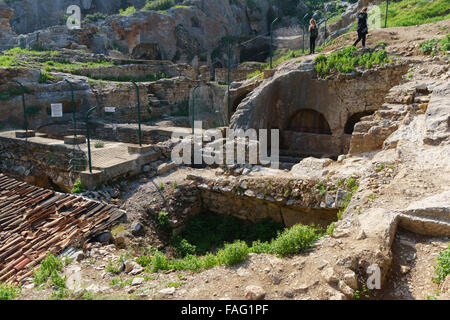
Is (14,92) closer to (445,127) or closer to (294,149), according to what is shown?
(294,149)

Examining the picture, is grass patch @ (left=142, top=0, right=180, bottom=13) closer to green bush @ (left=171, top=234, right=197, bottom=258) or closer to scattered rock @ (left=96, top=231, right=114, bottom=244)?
green bush @ (left=171, top=234, right=197, bottom=258)

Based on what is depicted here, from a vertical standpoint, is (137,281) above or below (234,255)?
below

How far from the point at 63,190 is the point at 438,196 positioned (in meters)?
9.76

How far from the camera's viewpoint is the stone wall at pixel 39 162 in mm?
9945

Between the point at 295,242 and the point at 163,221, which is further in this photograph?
the point at 163,221

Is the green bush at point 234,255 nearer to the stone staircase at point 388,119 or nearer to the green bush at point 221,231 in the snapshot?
the green bush at point 221,231

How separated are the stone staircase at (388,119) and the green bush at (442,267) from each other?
410cm

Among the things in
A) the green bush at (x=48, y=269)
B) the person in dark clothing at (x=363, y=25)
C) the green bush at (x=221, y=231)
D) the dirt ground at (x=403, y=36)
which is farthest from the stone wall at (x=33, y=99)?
the person in dark clothing at (x=363, y=25)

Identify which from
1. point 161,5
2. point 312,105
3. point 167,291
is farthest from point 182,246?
point 161,5

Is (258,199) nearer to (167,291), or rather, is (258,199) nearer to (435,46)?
(167,291)

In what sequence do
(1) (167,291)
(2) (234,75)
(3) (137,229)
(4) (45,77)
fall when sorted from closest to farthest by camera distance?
(1) (167,291)
(3) (137,229)
(4) (45,77)
(2) (234,75)

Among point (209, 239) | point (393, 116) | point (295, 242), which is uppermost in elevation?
point (393, 116)

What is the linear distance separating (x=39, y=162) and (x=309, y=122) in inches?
362

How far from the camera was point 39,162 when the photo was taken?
10859 mm
